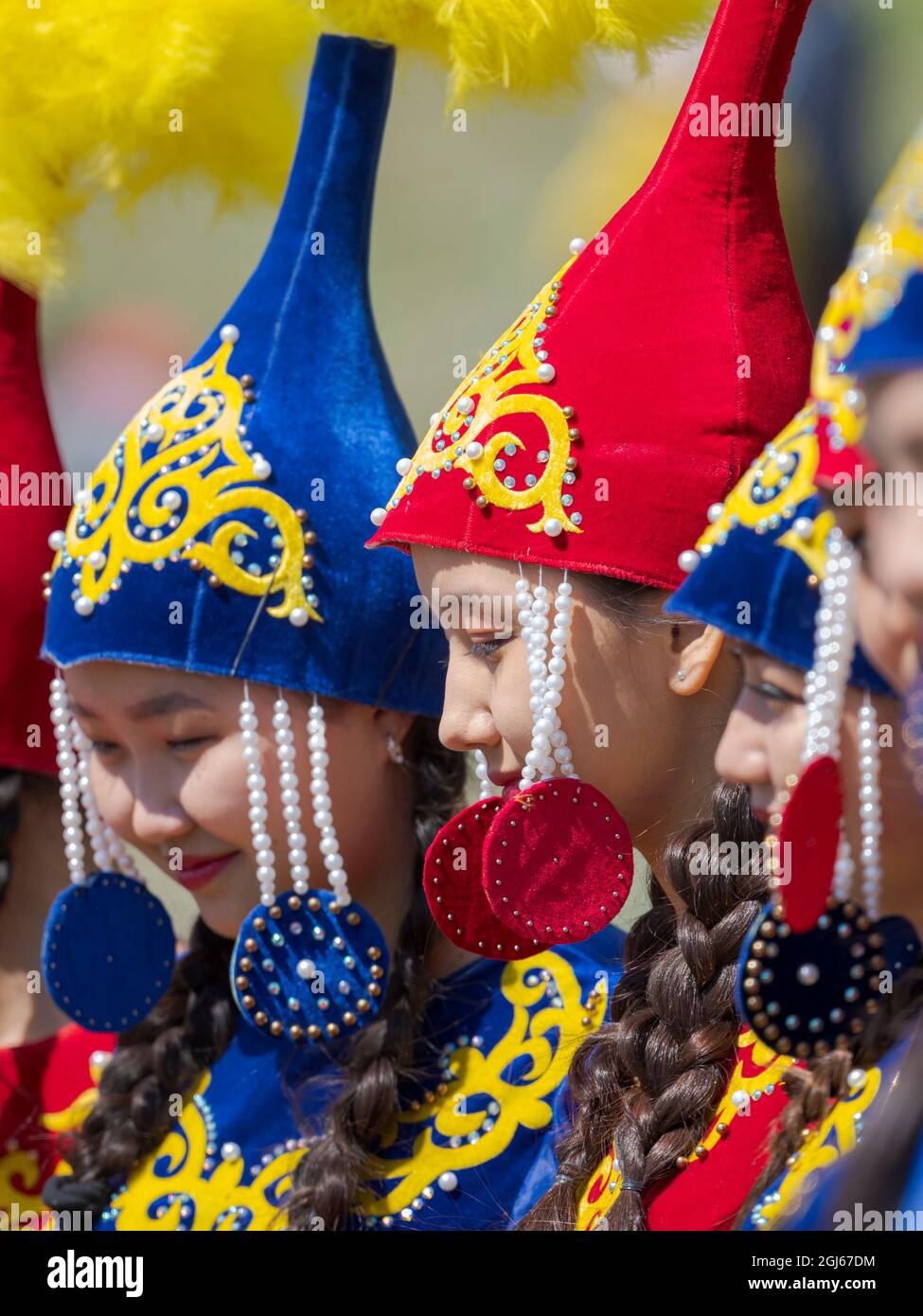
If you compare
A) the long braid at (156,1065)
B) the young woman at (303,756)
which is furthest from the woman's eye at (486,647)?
the long braid at (156,1065)

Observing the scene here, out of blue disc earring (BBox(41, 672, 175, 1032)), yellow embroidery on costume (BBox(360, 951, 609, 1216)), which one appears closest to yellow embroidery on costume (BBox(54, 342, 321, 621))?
blue disc earring (BBox(41, 672, 175, 1032))

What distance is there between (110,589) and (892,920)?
116cm

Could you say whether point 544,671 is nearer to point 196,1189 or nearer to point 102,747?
point 102,747

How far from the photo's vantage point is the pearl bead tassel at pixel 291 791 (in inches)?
87.9

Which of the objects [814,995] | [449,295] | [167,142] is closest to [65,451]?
[449,295]

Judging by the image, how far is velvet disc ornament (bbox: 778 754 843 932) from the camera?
1.39 meters

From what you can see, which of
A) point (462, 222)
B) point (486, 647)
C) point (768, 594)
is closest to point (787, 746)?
point (768, 594)

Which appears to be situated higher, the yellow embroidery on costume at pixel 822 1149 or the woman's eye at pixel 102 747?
the woman's eye at pixel 102 747

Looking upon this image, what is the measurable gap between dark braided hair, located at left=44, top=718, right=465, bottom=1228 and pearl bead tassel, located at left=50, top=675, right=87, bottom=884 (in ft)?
0.87

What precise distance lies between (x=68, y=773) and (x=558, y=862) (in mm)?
896

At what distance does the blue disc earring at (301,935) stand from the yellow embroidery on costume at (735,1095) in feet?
1.45

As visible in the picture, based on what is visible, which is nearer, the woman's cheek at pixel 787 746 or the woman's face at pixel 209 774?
the woman's cheek at pixel 787 746

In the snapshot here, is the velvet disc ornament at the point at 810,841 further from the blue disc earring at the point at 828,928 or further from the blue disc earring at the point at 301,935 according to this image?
the blue disc earring at the point at 301,935

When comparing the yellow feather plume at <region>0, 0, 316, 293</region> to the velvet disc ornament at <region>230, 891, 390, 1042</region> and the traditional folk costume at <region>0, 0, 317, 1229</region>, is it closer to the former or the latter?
the traditional folk costume at <region>0, 0, 317, 1229</region>
